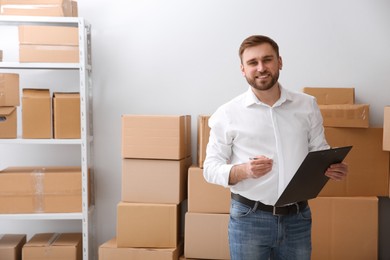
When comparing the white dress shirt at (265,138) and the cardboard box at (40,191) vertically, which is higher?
the white dress shirt at (265,138)

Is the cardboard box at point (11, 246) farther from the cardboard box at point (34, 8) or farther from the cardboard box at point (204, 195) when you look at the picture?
the cardboard box at point (34, 8)

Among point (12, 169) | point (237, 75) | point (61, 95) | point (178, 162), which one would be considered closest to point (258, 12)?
point (237, 75)

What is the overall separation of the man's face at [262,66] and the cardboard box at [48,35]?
1318mm

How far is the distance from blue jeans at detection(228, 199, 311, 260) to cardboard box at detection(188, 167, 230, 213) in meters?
0.90

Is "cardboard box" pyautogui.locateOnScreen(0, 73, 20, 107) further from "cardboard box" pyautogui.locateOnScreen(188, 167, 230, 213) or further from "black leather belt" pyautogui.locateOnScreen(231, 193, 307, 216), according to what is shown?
"black leather belt" pyautogui.locateOnScreen(231, 193, 307, 216)

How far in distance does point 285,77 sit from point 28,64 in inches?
59.5

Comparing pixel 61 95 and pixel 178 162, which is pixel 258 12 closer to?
pixel 178 162

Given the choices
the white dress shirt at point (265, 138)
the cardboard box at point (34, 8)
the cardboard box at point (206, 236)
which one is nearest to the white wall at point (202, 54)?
the cardboard box at point (34, 8)

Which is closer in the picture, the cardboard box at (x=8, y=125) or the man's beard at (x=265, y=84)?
the man's beard at (x=265, y=84)

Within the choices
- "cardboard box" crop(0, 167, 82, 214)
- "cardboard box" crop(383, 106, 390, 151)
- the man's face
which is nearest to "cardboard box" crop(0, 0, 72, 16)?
"cardboard box" crop(0, 167, 82, 214)

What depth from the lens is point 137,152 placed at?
274cm

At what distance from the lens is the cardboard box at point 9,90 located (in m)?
2.74

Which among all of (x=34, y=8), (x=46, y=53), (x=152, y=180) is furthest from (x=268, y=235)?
(x=34, y=8)

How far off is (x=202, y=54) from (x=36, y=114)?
3.46ft
